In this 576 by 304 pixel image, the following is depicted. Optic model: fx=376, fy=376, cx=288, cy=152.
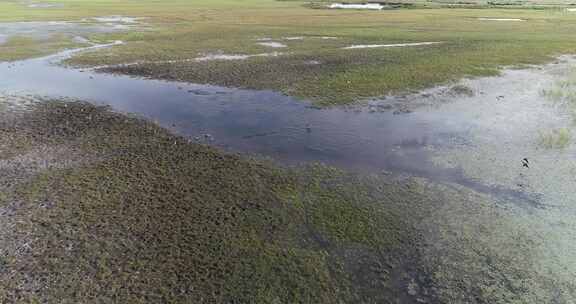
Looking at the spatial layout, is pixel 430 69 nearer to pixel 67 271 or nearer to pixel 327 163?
pixel 327 163

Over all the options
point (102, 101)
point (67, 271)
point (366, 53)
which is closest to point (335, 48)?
point (366, 53)

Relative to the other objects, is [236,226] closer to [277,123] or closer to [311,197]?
[311,197]

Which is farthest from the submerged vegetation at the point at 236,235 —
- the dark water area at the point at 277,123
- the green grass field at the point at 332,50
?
the green grass field at the point at 332,50

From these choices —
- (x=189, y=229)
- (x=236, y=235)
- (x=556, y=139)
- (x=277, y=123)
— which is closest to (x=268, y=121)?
(x=277, y=123)

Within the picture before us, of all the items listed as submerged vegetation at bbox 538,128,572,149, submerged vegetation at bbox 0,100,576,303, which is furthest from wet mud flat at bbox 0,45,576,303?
submerged vegetation at bbox 538,128,572,149

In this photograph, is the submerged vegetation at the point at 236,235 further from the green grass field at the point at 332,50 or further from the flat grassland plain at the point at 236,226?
the green grass field at the point at 332,50

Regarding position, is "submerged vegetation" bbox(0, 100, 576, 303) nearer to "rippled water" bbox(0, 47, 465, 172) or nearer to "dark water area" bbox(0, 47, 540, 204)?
"dark water area" bbox(0, 47, 540, 204)

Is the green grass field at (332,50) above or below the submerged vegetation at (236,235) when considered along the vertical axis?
above

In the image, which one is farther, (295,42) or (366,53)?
(295,42)
